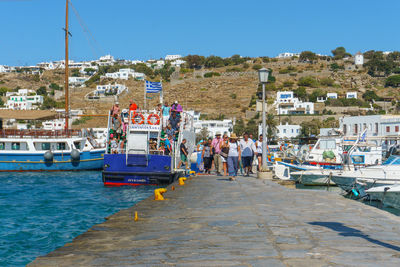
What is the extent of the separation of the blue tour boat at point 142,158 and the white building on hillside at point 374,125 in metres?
31.0

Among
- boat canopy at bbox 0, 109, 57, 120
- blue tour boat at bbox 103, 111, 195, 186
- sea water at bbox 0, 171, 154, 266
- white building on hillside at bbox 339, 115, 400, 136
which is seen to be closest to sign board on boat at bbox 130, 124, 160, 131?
blue tour boat at bbox 103, 111, 195, 186

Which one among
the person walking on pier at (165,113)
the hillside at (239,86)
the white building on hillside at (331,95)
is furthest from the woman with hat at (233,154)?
the white building on hillside at (331,95)

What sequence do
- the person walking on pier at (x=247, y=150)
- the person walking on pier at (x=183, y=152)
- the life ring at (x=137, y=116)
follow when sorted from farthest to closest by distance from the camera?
1. the person walking on pier at (x=183, y=152)
2. the life ring at (x=137, y=116)
3. the person walking on pier at (x=247, y=150)

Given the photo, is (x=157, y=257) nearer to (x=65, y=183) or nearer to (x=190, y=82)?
(x=65, y=183)

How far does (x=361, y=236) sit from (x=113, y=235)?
11.7ft

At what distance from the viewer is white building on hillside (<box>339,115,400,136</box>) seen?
53.5 metres

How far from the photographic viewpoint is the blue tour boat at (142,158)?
2303 centimetres

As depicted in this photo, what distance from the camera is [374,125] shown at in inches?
2221

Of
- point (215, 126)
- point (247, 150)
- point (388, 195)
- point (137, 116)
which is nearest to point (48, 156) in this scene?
point (137, 116)

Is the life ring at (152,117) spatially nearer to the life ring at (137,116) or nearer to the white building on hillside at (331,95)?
the life ring at (137,116)

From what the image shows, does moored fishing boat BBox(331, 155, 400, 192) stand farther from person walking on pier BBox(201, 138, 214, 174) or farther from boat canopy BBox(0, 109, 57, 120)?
boat canopy BBox(0, 109, 57, 120)

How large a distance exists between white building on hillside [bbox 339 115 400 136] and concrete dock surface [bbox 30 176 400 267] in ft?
138

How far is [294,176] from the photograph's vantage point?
21516 mm

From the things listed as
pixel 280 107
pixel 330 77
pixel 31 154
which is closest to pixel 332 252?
pixel 31 154
